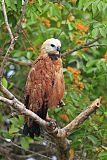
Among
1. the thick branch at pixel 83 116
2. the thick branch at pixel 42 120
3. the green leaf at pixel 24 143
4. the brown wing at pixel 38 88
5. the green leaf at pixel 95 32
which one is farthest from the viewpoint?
the green leaf at pixel 24 143

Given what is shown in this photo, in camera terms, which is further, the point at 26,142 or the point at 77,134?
the point at 26,142

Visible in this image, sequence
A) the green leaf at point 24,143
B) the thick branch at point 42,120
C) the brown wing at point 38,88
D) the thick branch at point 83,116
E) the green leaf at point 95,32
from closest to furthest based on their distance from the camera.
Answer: the thick branch at point 42,120 < the thick branch at point 83,116 < the brown wing at point 38,88 < the green leaf at point 95,32 < the green leaf at point 24,143

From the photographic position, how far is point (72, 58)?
17.5 ft

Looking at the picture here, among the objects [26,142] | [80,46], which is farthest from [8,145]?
[80,46]

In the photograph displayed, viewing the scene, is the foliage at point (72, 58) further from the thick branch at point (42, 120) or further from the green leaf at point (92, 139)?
the thick branch at point (42, 120)

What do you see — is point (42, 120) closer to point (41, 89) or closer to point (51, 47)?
point (41, 89)

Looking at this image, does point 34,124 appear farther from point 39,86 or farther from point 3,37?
point 3,37

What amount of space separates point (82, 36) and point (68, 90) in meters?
0.53

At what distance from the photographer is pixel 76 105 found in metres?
4.77

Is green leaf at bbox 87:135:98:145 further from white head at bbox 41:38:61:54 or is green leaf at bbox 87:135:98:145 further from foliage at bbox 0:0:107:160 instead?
white head at bbox 41:38:61:54

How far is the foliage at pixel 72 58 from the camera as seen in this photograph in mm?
4293

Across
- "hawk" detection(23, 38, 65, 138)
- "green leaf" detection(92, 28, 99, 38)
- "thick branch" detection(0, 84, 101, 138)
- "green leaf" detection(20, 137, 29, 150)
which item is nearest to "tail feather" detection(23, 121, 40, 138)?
"hawk" detection(23, 38, 65, 138)

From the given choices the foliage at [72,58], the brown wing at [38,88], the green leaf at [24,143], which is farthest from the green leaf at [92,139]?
the green leaf at [24,143]

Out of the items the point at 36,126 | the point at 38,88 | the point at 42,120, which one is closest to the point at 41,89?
the point at 38,88
